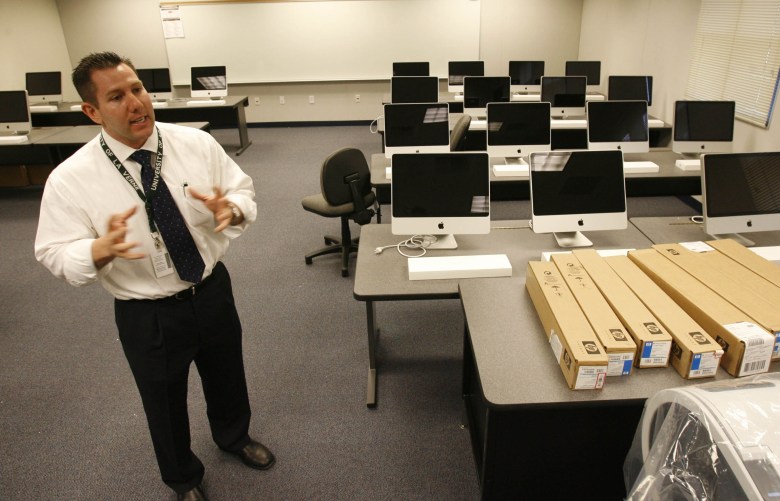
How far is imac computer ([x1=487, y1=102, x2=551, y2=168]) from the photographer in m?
3.51

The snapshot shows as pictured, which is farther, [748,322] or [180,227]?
[180,227]

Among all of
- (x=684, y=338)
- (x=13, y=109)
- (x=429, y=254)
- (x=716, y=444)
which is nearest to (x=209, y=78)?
(x=13, y=109)

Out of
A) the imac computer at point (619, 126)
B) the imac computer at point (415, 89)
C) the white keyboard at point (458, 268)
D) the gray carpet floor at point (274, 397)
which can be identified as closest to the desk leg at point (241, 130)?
the imac computer at point (415, 89)

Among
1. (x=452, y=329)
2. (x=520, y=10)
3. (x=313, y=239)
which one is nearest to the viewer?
(x=452, y=329)

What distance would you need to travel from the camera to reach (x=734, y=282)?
1604 millimetres

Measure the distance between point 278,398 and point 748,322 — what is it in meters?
1.95

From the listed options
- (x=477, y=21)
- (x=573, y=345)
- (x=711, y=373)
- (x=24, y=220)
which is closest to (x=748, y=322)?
(x=711, y=373)

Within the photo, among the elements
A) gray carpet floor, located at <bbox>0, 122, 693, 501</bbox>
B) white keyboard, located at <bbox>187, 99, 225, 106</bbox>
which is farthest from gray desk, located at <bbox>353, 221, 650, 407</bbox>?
white keyboard, located at <bbox>187, 99, 225, 106</bbox>

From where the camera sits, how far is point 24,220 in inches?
187

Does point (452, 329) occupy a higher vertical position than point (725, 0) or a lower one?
lower

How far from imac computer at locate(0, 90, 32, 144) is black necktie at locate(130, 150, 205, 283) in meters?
4.56

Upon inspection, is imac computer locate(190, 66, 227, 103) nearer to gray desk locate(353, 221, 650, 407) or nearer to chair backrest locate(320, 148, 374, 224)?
chair backrest locate(320, 148, 374, 224)

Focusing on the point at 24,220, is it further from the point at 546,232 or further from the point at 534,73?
the point at 534,73

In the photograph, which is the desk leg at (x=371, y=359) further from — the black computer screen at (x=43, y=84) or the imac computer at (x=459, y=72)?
the black computer screen at (x=43, y=84)
